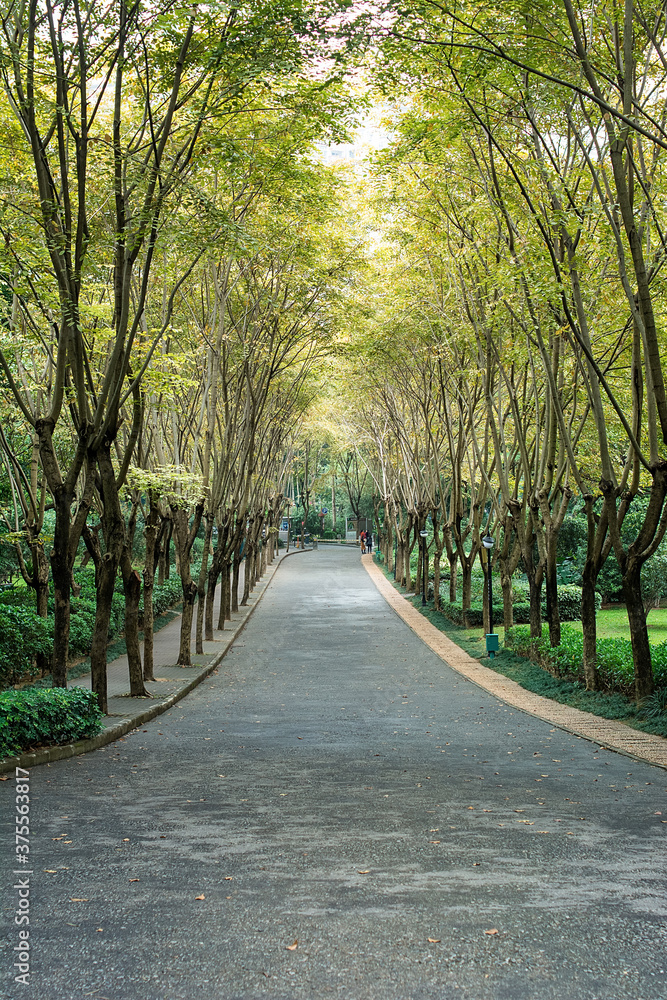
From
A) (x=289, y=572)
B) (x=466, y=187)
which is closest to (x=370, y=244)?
(x=466, y=187)

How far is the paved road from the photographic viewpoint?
371 cm

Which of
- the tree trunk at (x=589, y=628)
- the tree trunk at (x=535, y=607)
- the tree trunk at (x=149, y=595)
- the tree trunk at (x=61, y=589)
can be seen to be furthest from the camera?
the tree trunk at (x=535, y=607)

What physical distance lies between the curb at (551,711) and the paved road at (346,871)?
44 cm

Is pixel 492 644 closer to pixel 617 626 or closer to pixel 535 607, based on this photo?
pixel 535 607

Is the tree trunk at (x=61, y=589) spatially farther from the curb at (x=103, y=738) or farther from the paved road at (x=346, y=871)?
the paved road at (x=346, y=871)

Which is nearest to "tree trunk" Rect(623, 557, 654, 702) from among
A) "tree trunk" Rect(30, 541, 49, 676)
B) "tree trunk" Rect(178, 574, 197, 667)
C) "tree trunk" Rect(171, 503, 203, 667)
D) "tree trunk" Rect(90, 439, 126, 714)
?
"tree trunk" Rect(90, 439, 126, 714)

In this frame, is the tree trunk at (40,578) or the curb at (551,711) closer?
the curb at (551,711)

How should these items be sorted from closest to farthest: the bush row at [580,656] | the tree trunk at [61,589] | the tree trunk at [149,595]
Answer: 1. the tree trunk at [61,589]
2. the bush row at [580,656]
3. the tree trunk at [149,595]

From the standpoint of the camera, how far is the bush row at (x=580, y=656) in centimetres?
1291

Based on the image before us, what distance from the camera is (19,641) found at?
13930 mm

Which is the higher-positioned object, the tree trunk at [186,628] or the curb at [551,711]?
the tree trunk at [186,628]

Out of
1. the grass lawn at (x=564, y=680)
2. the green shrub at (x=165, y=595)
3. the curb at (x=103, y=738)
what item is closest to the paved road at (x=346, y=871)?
the curb at (x=103, y=738)

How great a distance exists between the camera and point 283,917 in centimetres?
429

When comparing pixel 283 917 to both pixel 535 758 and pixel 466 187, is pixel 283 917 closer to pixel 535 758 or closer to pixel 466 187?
pixel 535 758
